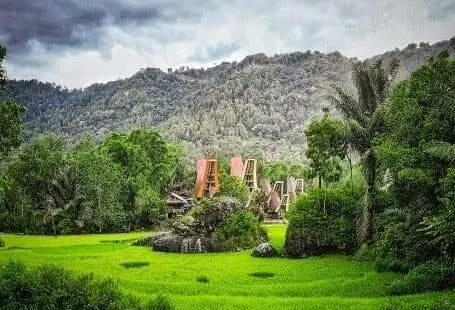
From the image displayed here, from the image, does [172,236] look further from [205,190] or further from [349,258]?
[205,190]

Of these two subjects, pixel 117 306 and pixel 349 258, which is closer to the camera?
pixel 117 306

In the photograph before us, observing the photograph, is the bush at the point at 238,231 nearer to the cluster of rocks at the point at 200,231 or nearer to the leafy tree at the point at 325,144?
the cluster of rocks at the point at 200,231

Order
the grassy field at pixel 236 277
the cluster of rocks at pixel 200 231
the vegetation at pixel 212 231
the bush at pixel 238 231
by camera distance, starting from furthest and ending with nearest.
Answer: the bush at pixel 238 231, the vegetation at pixel 212 231, the cluster of rocks at pixel 200 231, the grassy field at pixel 236 277

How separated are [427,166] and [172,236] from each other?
16678mm

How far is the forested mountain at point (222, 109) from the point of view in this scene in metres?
137

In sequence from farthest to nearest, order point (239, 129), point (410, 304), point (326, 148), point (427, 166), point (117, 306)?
point (239, 129) → point (326, 148) → point (427, 166) → point (410, 304) → point (117, 306)

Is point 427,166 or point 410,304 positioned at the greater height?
Result: point 427,166

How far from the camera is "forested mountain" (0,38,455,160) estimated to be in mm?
137250

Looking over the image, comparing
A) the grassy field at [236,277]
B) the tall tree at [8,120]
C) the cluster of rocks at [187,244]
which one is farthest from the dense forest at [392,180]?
the tall tree at [8,120]

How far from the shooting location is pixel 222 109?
148750mm

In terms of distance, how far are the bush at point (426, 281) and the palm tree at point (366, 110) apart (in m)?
7.87

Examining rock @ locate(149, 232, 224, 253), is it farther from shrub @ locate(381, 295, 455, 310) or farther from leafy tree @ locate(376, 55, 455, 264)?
shrub @ locate(381, 295, 455, 310)

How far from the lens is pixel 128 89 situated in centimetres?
18850

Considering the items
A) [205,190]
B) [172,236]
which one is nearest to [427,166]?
[172,236]
